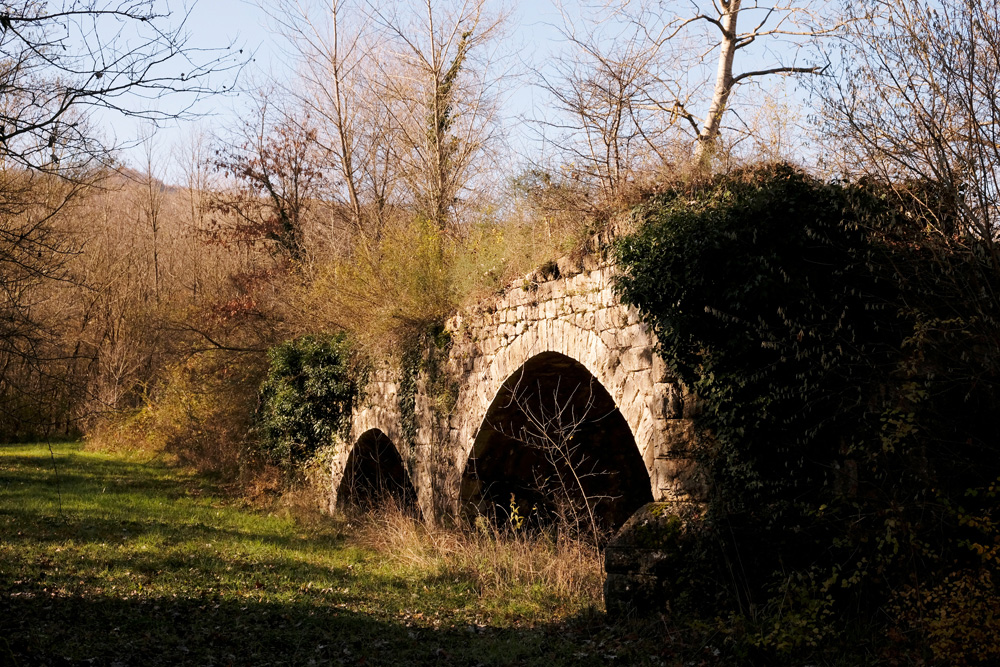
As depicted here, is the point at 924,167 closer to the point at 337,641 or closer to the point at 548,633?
the point at 548,633

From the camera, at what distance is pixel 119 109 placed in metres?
4.41

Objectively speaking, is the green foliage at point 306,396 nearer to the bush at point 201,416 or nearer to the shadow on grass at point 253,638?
the bush at point 201,416

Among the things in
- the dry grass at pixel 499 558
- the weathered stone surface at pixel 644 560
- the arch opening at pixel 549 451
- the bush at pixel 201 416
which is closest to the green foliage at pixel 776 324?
the weathered stone surface at pixel 644 560

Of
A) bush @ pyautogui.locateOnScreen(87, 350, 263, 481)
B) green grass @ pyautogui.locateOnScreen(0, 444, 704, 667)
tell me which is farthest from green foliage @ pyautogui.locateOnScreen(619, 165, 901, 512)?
bush @ pyautogui.locateOnScreen(87, 350, 263, 481)

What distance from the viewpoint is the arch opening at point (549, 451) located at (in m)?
8.73

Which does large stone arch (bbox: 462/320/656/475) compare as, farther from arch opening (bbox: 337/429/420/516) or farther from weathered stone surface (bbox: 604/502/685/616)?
arch opening (bbox: 337/429/420/516)

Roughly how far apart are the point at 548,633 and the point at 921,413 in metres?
3.00

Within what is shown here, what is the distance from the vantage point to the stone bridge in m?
6.27

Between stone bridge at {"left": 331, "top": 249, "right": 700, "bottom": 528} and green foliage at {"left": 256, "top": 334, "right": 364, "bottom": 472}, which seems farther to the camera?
green foliage at {"left": 256, "top": 334, "right": 364, "bottom": 472}

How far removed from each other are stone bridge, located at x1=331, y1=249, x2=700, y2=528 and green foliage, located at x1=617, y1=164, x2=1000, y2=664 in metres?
0.43

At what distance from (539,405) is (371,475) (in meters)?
4.91

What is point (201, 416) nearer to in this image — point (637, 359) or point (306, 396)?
point (306, 396)

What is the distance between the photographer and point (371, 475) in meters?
13.2

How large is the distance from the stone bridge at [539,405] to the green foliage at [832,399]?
43cm
